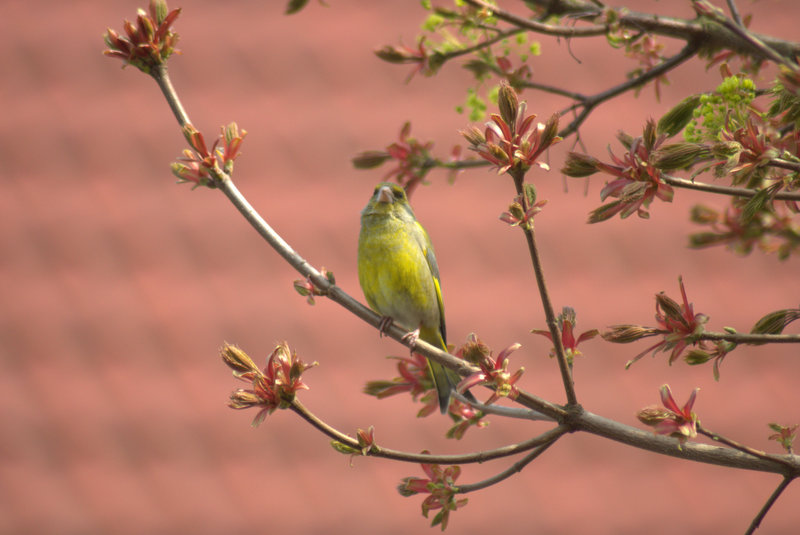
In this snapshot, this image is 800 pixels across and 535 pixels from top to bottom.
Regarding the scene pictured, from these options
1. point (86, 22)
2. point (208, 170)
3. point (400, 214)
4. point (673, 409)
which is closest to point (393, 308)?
point (400, 214)

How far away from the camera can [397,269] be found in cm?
323

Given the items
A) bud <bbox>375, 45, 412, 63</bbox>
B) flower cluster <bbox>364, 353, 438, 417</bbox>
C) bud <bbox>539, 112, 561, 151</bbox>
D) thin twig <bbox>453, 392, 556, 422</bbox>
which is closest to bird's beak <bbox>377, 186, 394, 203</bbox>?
bud <bbox>375, 45, 412, 63</bbox>

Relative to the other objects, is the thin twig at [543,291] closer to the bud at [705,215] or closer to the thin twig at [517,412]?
the thin twig at [517,412]

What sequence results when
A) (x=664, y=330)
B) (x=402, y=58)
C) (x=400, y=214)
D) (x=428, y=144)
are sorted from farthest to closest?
(x=400, y=214) → (x=428, y=144) → (x=402, y=58) → (x=664, y=330)

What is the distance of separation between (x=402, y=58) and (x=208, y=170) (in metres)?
0.73

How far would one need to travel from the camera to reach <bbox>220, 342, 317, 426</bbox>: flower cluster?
1533mm

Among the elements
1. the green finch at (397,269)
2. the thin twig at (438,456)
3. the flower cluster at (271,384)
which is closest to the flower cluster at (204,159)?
the flower cluster at (271,384)

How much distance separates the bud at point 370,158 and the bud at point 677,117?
3.30ft

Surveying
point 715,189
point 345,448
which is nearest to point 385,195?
point 345,448

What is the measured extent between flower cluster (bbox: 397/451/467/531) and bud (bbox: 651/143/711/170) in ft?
2.63

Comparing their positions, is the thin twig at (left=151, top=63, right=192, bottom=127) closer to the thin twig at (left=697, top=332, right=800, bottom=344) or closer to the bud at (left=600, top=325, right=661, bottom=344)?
the bud at (left=600, top=325, right=661, bottom=344)

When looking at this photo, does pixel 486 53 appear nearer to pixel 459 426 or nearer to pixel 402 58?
pixel 402 58

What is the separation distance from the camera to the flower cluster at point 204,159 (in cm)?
161

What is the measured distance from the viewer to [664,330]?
145 centimetres
